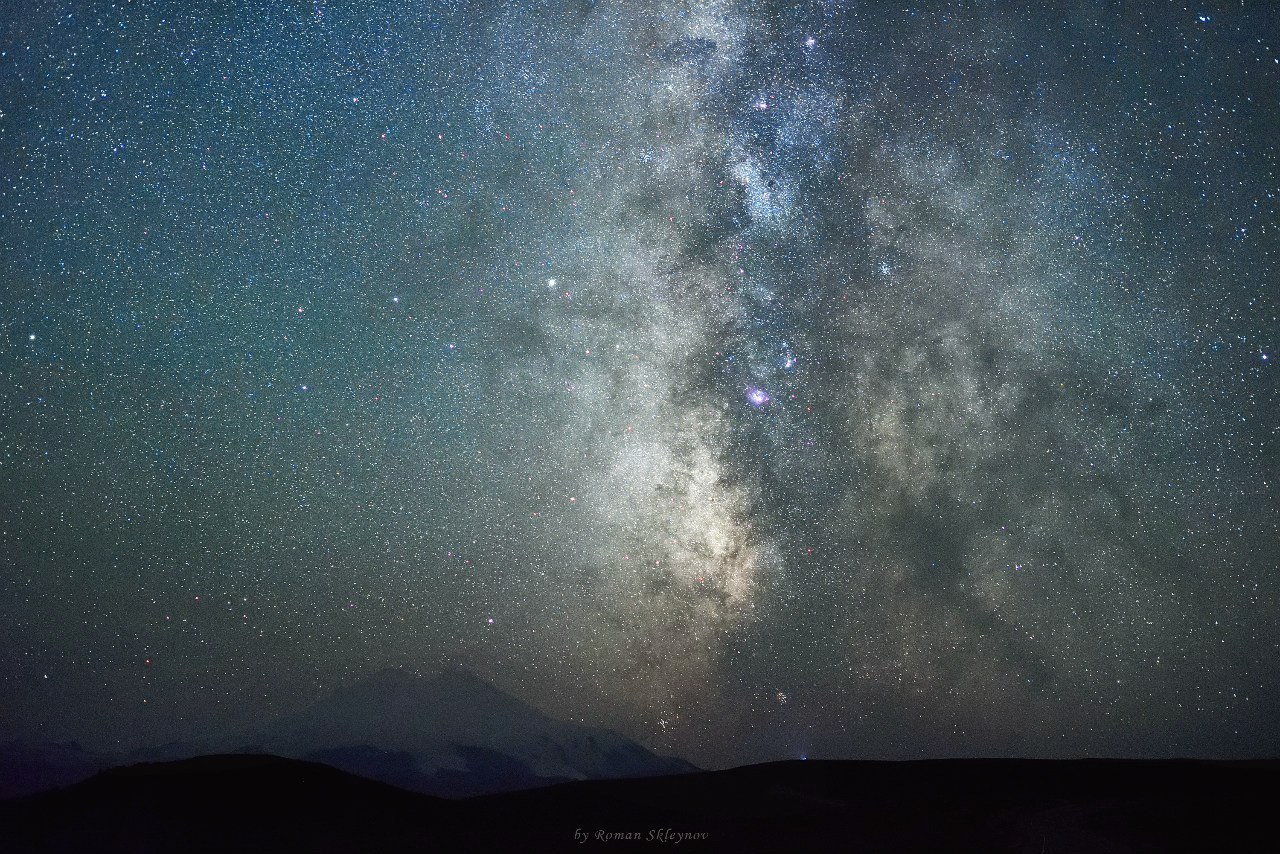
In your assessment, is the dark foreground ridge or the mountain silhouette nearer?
the dark foreground ridge

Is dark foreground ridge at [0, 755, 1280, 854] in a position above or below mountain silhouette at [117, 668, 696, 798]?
above

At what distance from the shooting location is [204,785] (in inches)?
1205

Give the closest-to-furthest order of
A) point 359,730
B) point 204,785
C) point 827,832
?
point 827,832
point 204,785
point 359,730

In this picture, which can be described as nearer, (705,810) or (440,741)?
(705,810)

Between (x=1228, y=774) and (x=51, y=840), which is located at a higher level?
(x=1228, y=774)

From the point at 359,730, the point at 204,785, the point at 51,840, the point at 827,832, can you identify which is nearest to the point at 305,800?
the point at 204,785

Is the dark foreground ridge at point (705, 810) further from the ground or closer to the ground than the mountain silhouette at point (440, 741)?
further from the ground

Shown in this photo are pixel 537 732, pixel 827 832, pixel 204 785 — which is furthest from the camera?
pixel 537 732

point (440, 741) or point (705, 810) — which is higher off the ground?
point (705, 810)

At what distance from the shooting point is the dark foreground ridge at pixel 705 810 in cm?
1681

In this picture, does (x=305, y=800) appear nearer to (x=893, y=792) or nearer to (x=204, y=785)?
(x=204, y=785)

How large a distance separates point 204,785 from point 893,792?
28.9m

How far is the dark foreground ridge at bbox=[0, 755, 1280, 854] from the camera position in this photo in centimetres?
1681

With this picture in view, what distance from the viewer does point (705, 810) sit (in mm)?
27422
